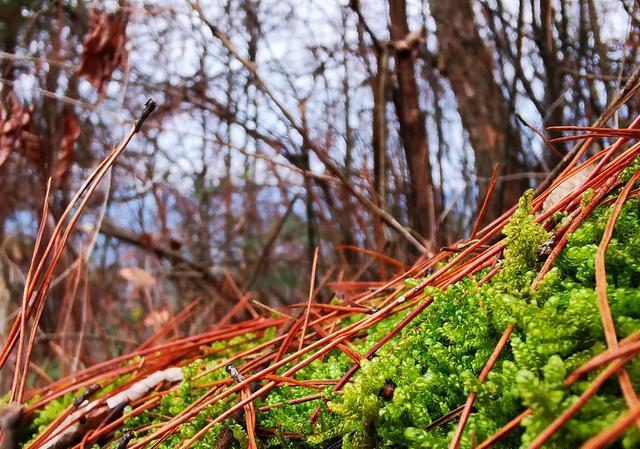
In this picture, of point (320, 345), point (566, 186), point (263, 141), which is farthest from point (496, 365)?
point (263, 141)

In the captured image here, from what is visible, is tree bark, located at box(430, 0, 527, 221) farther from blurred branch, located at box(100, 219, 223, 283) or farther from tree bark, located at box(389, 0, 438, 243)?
blurred branch, located at box(100, 219, 223, 283)

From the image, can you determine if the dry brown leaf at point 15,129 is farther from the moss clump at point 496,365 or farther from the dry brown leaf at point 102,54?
the moss clump at point 496,365

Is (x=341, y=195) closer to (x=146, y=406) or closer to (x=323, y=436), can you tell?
(x=146, y=406)

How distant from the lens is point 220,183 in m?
5.18

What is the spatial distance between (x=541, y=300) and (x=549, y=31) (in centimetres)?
219

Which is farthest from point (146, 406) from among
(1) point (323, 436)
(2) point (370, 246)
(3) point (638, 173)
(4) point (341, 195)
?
(4) point (341, 195)

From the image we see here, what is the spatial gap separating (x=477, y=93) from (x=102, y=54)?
222 centimetres

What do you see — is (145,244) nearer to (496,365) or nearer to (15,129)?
(15,129)

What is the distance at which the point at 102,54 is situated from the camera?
1.86m

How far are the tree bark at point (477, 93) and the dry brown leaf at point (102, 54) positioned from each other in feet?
6.52

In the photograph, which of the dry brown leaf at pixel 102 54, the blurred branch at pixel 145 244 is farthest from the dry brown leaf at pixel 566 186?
the blurred branch at pixel 145 244

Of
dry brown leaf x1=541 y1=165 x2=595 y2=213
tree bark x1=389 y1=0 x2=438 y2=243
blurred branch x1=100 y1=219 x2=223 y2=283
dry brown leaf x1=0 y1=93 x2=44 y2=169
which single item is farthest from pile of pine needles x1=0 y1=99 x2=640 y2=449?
blurred branch x1=100 y1=219 x2=223 y2=283

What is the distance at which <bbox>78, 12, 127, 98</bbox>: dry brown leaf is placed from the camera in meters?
1.82

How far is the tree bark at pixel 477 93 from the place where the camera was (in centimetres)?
292
